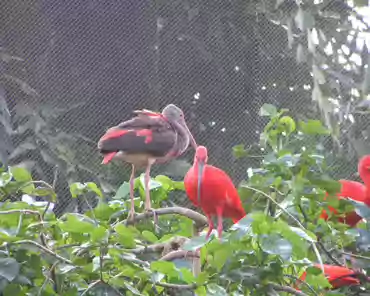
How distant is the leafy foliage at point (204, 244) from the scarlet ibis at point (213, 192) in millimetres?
15

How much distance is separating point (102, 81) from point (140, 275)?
34.2 inches

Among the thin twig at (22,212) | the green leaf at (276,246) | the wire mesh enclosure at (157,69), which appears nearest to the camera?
the green leaf at (276,246)

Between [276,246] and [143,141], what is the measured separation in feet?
1.56

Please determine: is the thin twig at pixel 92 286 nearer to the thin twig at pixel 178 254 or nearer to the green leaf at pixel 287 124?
the thin twig at pixel 178 254

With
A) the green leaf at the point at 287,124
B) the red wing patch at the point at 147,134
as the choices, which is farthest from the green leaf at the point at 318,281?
the red wing patch at the point at 147,134

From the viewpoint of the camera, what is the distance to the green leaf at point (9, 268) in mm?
653

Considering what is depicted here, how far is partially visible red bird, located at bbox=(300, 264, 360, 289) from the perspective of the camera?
Result: 762 mm

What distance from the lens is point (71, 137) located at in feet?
4.77

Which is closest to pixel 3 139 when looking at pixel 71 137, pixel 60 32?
pixel 71 137

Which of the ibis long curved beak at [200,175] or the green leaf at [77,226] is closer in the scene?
the green leaf at [77,226]

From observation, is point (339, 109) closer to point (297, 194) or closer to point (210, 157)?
point (210, 157)

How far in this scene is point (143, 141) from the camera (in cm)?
107

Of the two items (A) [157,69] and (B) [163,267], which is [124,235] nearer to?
(B) [163,267]

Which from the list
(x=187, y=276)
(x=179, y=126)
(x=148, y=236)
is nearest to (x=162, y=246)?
(x=148, y=236)
